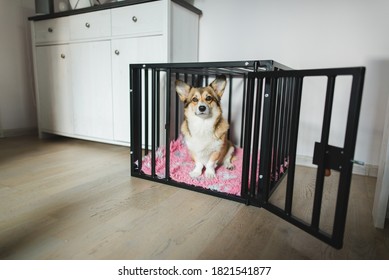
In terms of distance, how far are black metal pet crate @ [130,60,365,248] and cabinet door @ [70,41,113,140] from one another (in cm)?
50

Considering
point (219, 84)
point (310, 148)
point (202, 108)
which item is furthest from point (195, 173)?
point (310, 148)

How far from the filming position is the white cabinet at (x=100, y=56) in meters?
1.68

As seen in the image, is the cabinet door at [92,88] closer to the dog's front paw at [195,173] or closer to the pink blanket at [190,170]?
the pink blanket at [190,170]

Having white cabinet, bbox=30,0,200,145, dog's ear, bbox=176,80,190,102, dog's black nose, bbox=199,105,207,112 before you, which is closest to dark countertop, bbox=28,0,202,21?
white cabinet, bbox=30,0,200,145

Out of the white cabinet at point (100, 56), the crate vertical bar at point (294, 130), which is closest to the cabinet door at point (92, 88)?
the white cabinet at point (100, 56)

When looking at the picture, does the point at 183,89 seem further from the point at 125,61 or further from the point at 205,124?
the point at 125,61

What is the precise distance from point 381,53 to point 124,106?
1.70 metres

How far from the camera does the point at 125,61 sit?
71.7 inches

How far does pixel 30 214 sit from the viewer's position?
101cm

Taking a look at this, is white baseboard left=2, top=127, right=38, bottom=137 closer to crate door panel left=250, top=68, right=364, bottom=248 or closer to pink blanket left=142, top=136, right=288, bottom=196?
pink blanket left=142, top=136, right=288, bottom=196

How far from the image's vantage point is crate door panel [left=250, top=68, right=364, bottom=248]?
740mm

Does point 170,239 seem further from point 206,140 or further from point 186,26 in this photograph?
point 186,26

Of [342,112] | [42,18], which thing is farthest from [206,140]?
[42,18]

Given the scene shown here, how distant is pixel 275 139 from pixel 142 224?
64cm
